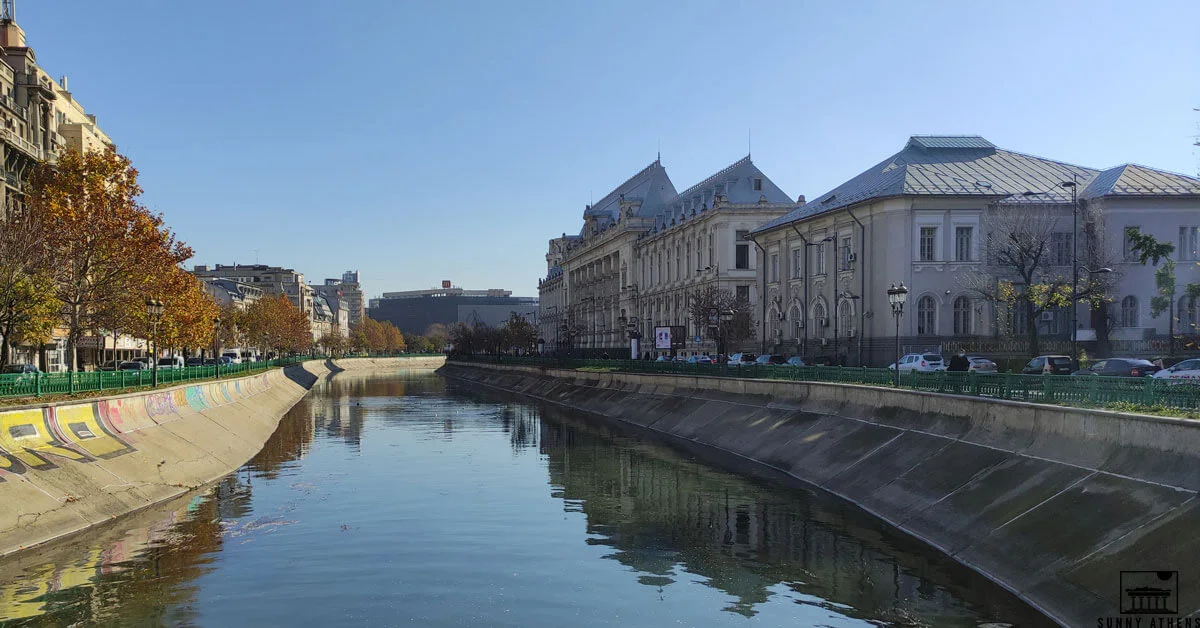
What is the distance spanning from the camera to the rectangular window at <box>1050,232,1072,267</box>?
56719mm

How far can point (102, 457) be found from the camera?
2794 centimetres

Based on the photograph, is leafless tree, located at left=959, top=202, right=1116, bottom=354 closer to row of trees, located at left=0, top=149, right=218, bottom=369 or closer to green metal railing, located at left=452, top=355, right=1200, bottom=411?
green metal railing, located at left=452, top=355, right=1200, bottom=411

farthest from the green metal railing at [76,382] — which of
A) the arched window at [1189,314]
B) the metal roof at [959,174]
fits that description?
the arched window at [1189,314]

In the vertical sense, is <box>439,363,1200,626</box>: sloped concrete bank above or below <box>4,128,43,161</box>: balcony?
below

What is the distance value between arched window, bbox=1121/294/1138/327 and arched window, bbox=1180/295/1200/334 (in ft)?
8.48

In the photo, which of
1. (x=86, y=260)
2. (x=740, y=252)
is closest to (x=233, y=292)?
(x=740, y=252)

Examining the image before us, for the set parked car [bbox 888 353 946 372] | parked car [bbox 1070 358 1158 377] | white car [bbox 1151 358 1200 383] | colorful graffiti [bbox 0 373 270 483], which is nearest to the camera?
colorful graffiti [bbox 0 373 270 483]

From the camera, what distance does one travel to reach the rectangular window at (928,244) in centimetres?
5747

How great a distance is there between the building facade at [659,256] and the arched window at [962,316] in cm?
2161

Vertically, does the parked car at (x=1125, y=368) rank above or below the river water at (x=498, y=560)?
above

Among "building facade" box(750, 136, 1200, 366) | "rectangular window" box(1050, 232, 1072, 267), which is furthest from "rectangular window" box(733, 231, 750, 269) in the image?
"rectangular window" box(1050, 232, 1072, 267)

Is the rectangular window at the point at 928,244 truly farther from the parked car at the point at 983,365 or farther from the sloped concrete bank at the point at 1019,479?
the sloped concrete bank at the point at 1019,479

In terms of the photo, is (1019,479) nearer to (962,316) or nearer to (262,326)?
(962,316)

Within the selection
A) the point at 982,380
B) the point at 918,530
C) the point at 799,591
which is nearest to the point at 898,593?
the point at 799,591
